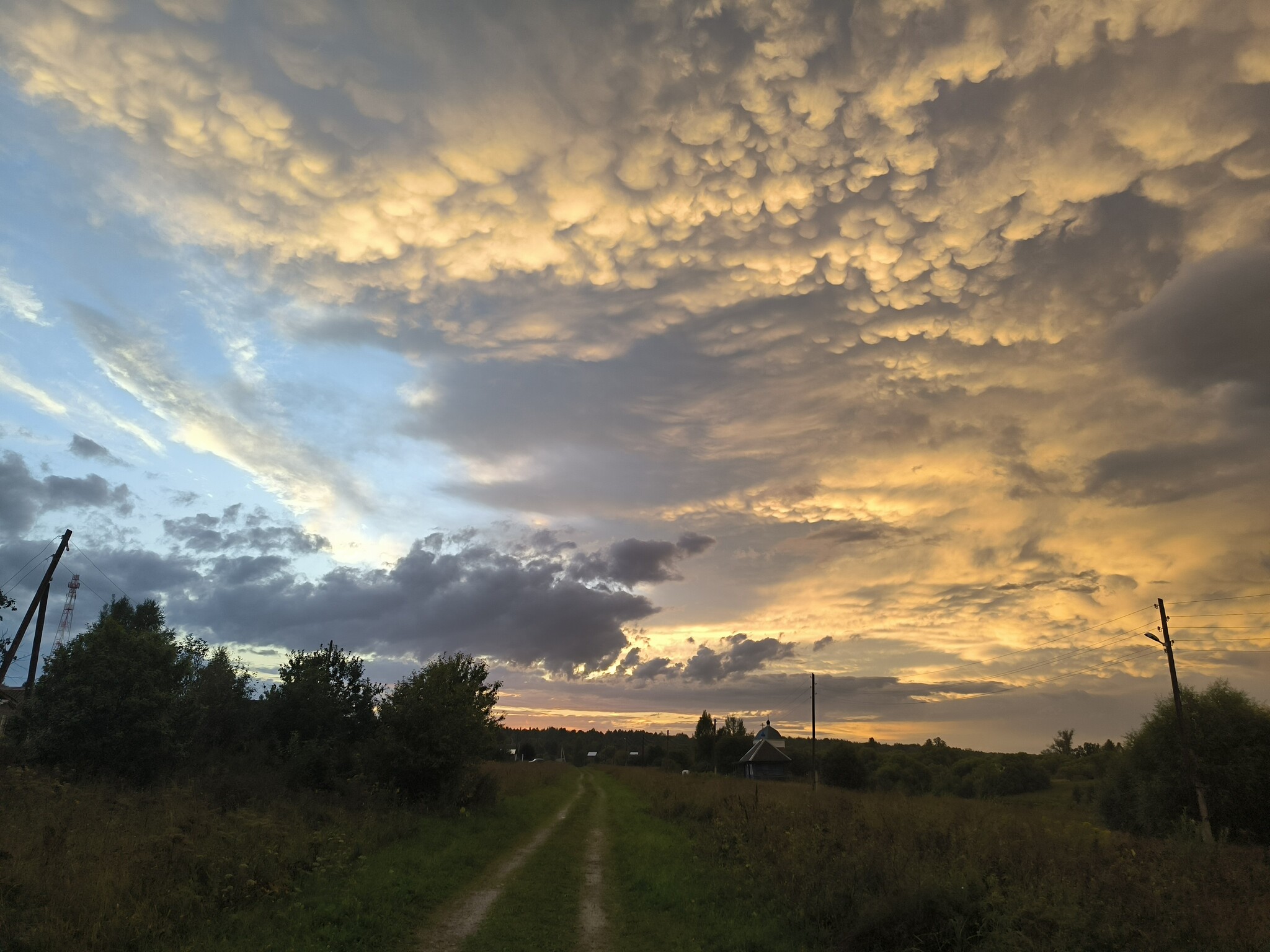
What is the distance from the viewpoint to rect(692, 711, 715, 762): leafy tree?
111875mm

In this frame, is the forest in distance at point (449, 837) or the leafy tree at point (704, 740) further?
the leafy tree at point (704, 740)

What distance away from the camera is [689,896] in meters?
15.1

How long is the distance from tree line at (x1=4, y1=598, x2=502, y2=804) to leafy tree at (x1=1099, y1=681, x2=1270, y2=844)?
35.8 meters

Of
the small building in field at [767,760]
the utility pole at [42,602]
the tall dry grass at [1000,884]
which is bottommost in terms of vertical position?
the small building in field at [767,760]

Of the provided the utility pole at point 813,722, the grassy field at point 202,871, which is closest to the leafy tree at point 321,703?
the grassy field at point 202,871

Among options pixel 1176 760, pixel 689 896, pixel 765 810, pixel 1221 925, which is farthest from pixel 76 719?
pixel 1176 760

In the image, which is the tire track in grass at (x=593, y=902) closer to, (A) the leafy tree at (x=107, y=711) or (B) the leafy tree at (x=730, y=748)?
(A) the leafy tree at (x=107, y=711)

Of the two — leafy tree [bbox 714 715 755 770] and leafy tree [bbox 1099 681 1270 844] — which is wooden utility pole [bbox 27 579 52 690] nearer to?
leafy tree [bbox 1099 681 1270 844]

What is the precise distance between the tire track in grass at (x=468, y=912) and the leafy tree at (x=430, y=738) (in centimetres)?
794

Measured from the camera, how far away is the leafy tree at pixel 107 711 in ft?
77.0

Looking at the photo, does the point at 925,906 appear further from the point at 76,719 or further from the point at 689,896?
the point at 76,719

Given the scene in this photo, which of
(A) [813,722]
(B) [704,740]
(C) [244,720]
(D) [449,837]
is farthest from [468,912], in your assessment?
(B) [704,740]

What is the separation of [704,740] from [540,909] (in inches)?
4250

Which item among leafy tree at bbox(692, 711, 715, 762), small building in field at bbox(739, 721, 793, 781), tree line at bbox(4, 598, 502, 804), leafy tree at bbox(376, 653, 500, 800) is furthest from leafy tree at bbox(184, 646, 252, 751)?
leafy tree at bbox(692, 711, 715, 762)
